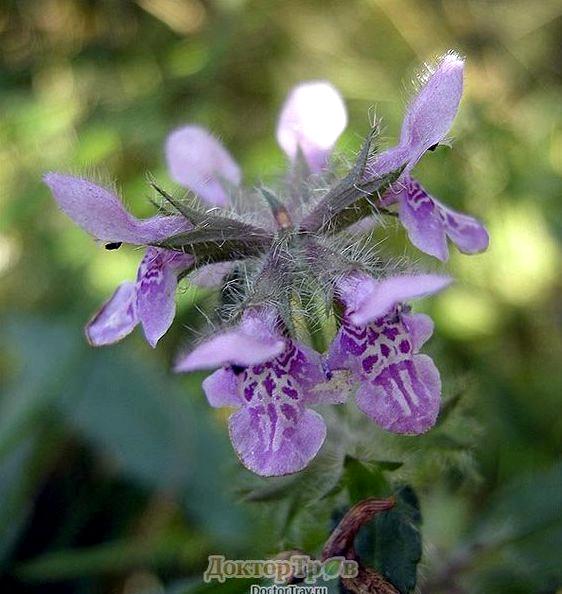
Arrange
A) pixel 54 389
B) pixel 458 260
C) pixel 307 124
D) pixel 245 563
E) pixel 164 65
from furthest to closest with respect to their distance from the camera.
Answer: pixel 164 65
pixel 458 260
pixel 54 389
pixel 307 124
pixel 245 563

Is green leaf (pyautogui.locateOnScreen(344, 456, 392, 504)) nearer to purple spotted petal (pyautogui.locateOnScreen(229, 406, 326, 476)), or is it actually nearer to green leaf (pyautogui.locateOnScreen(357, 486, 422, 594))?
green leaf (pyautogui.locateOnScreen(357, 486, 422, 594))

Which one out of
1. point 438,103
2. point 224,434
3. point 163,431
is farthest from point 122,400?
point 438,103

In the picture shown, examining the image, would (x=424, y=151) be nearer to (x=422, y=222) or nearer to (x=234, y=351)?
(x=422, y=222)

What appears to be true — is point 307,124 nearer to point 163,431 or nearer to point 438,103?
point 438,103

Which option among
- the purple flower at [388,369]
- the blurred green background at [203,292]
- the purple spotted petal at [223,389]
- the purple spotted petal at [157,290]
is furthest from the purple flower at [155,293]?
the blurred green background at [203,292]

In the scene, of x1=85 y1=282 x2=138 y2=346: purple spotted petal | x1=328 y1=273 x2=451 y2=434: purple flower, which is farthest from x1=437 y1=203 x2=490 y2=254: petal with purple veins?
x1=85 y1=282 x2=138 y2=346: purple spotted petal

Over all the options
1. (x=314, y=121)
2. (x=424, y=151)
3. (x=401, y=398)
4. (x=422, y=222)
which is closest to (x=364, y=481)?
(x=401, y=398)
